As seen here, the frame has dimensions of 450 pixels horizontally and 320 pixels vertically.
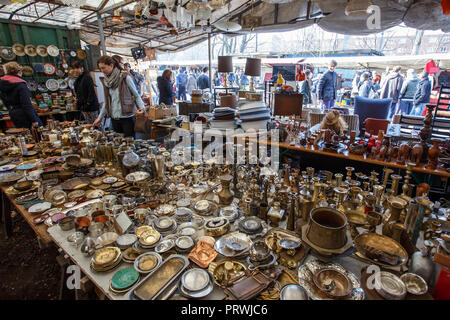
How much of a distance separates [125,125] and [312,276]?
3.56 metres

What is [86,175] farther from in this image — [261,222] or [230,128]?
[261,222]

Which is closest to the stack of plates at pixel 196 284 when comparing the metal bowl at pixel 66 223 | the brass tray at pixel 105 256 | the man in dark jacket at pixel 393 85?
the brass tray at pixel 105 256

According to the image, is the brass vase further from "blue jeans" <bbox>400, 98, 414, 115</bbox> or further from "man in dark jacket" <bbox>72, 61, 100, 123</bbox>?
"blue jeans" <bbox>400, 98, 414, 115</bbox>

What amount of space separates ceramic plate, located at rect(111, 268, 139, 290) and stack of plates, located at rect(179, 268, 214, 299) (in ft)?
0.84

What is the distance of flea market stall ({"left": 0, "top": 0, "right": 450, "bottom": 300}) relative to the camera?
1223mm

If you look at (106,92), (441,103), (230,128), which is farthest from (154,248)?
(441,103)

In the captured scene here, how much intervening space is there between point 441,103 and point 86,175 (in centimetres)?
535

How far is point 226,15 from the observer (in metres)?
5.82

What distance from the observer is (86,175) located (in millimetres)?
2562

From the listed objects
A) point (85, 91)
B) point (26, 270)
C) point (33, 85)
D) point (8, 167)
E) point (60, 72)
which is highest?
point (60, 72)

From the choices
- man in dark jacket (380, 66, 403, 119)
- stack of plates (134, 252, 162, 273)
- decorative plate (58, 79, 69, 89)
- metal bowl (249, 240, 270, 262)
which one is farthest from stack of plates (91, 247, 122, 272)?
man in dark jacket (380, 66, 403, 119)

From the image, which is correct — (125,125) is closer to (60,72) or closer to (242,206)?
(242,206)

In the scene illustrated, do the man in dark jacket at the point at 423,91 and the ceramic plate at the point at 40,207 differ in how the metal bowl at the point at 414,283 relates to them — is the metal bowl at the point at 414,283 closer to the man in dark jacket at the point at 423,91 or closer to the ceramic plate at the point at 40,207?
the ceramic plate at the point at 40,207

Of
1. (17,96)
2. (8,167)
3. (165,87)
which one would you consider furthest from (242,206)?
(165,87)
